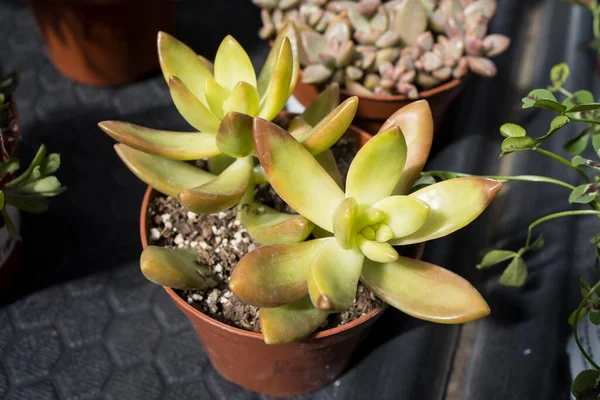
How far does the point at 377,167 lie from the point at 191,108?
237 mm

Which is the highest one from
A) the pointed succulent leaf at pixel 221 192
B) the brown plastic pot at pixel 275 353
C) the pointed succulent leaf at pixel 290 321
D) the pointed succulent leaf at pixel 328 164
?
the pointed succulent leaf at pixel 221 192

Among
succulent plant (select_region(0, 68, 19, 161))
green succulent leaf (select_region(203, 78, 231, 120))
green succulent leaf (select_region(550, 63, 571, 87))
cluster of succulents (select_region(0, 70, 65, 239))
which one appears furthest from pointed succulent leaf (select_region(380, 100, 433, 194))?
succulent plant (select_region(0, 68, 19, 161))

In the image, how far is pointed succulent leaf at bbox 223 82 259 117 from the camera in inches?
27.6

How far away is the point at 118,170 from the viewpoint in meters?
1.22

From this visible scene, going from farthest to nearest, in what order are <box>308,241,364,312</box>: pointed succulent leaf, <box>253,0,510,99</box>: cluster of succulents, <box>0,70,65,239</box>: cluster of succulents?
<box>253,0,510,99</box>: cluster of succulents, <box>0,70,65,239</box>: cluster of succulents, <box>308,241,364,312</box>: pointed succulent leaf

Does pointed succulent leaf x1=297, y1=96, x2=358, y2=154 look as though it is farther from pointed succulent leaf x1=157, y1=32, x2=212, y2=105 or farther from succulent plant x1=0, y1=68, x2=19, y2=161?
succulent plant x1=0, y1=68, x2=19, y2=161

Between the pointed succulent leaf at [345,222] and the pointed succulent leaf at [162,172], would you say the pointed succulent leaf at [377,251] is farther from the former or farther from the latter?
the pointed succulent leaf at [162,172]

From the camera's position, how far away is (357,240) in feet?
2.17

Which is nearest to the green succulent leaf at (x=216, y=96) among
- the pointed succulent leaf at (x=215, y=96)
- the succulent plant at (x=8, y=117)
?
the pointed succulent leaf at (x=215, y=96)

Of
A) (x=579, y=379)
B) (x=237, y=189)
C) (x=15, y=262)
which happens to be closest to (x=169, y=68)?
(x=237, y=189)

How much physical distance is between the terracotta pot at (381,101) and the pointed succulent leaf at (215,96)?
31 cm

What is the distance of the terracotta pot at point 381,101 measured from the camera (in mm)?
1027

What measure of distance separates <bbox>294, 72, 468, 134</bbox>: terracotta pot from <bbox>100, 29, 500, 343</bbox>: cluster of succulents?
0.30 meters

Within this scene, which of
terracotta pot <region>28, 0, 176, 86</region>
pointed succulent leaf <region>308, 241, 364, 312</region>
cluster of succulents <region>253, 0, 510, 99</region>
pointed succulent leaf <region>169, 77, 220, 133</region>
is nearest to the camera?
pointed succulent leaf <region>308, 241, 364, 312</region>
